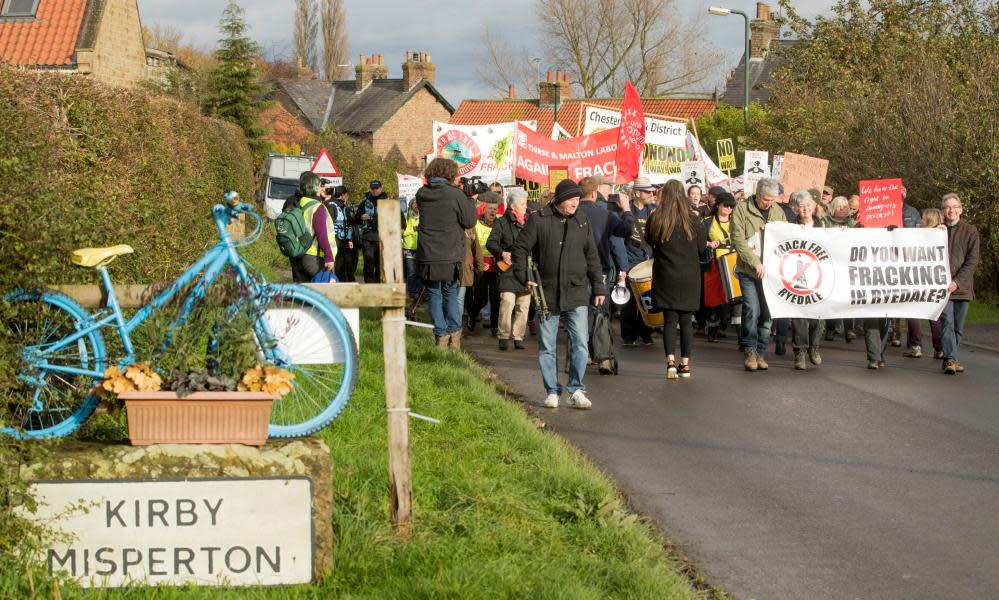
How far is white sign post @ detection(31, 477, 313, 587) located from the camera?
5.06 metres

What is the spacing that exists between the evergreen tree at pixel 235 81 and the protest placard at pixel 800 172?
3448 cm

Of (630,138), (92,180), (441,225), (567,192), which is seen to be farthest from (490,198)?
(92,180)

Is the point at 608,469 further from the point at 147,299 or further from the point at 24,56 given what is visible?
the point at 24,56

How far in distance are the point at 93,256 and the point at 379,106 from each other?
7713 centimetres

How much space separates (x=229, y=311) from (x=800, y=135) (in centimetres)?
2635

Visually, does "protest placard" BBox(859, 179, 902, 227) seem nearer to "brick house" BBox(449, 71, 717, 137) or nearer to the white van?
the white van

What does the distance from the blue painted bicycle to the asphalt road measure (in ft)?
6.79

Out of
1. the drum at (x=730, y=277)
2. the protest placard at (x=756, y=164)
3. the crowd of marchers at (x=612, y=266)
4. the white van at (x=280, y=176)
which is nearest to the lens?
the crowd of marchers at (x=612, y=266)

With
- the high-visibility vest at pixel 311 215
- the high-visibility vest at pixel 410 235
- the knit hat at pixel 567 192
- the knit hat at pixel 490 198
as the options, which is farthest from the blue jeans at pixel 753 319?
the high-visibility vest at pixel 410 235

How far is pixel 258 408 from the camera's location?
5316 millimetres

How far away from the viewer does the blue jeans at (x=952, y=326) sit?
12.8m

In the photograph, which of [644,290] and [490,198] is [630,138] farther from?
[644,290]

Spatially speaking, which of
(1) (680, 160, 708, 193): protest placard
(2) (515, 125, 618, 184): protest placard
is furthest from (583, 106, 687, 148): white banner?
(2) (515, 125, 618, 184): protest placard

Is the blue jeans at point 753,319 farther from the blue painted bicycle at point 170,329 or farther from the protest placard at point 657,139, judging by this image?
the protest placard at point 657,139
